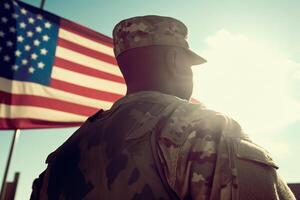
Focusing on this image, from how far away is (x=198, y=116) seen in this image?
126cm

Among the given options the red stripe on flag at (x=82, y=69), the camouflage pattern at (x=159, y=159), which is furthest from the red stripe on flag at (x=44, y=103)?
the camouflage pattern at (x=159, y=159)

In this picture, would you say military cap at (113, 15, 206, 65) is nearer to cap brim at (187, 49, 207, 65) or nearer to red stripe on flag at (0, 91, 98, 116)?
cap brim at (187, 49, 207, 65)

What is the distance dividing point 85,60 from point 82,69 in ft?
0.66

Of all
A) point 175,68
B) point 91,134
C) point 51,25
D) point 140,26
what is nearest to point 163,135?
point 91,134

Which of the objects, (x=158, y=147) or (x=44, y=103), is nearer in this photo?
(x=158, y=147)

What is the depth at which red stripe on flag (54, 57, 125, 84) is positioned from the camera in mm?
5557

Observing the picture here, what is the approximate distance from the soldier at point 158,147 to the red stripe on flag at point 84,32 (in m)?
4.34

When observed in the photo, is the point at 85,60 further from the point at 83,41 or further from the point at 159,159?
the point at 159,159

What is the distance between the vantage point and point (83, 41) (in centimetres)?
595

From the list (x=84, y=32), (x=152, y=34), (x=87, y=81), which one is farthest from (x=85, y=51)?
(x=152, y=34)

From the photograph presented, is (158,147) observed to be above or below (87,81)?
above

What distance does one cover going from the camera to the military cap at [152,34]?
170cm

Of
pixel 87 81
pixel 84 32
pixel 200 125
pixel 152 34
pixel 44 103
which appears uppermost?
pixel 84 32

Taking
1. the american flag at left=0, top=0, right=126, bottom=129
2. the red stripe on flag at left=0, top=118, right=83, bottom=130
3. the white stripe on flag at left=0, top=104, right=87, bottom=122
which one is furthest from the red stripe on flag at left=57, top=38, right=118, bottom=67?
the red stripe on flag at left=0, top=118, right=83, bottom=130
